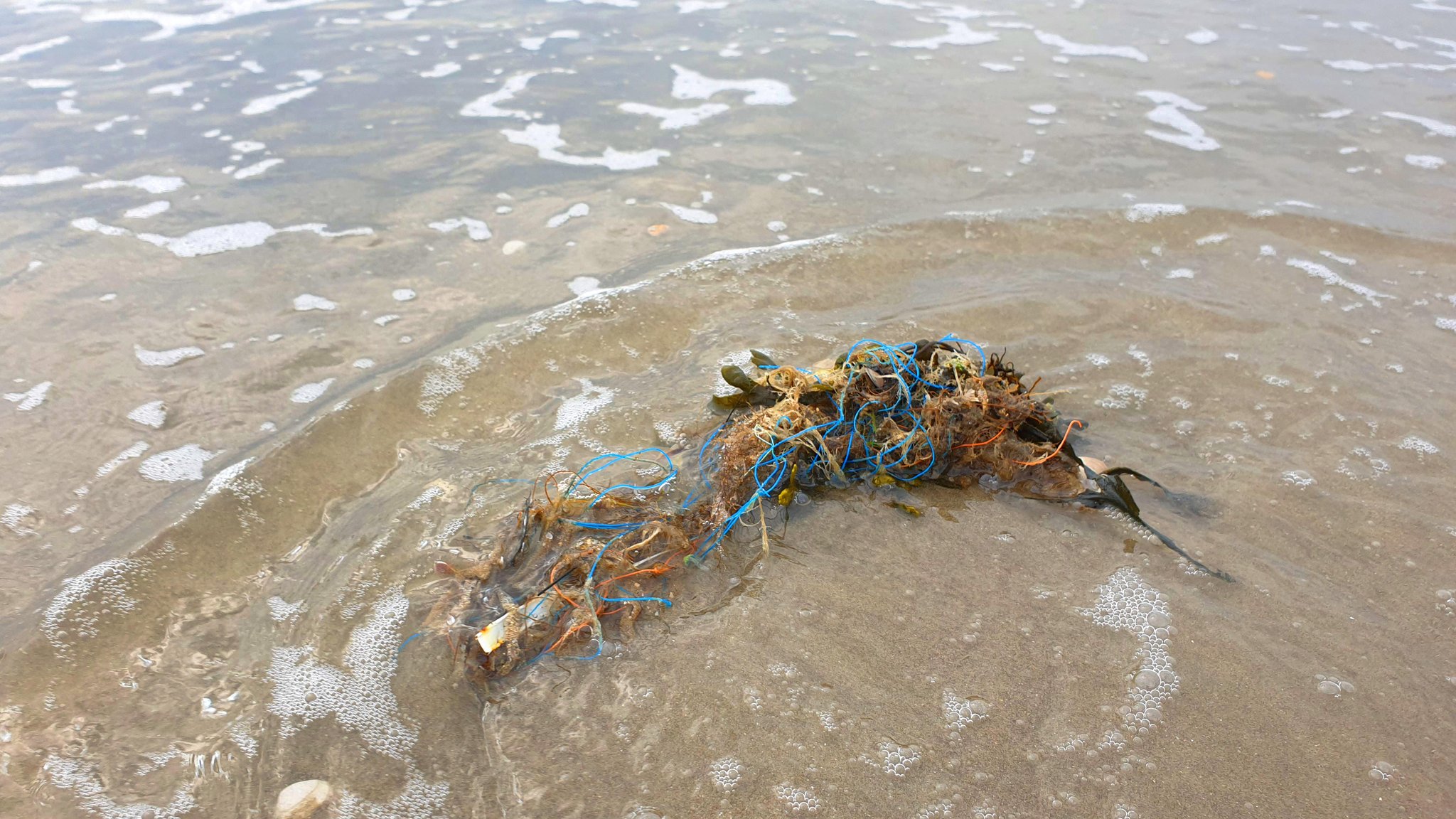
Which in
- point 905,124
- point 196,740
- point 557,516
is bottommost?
point 196,740

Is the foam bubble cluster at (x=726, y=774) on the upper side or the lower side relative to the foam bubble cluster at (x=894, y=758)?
lower

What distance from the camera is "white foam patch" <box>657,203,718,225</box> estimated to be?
4.52 meters

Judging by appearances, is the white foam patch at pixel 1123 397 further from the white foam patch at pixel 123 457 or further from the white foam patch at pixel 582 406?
the white foam patch at pixel 123 457

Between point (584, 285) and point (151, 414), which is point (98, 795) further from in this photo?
point (584, 285)

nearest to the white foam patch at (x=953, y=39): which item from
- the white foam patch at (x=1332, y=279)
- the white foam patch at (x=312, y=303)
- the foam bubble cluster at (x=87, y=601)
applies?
the white foam patch at (x=1332, y=279)

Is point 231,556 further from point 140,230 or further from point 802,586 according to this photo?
point 140,230

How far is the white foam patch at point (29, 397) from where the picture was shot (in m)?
→ 3.21

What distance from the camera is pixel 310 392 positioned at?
131 inches

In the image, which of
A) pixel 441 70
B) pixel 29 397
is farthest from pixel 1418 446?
pixel 441 70

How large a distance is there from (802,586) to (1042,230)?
114 inches

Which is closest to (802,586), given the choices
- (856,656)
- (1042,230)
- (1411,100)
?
(856,656)

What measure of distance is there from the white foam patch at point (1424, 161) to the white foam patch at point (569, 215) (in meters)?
5.21

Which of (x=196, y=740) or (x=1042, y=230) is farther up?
(x=1042, y=230)

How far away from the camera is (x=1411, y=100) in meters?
5.76
